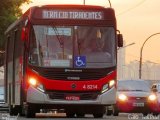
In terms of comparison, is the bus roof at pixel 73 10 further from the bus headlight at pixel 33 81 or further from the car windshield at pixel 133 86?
the car windshield at pixel 133 86

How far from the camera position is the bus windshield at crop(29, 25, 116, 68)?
896 inches

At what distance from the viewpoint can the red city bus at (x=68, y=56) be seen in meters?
22.8

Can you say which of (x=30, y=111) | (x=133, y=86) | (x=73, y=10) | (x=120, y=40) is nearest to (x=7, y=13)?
(x=133, y=86)

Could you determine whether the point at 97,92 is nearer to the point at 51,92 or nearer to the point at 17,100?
the point at 51,92

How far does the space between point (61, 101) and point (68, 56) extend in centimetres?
140

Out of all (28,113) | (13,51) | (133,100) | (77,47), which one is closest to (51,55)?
(77,47)

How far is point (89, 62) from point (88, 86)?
0.74 meters

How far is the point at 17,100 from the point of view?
25.3 meters

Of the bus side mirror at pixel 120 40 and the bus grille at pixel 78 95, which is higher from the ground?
the bus side mirror at pixel 120 40

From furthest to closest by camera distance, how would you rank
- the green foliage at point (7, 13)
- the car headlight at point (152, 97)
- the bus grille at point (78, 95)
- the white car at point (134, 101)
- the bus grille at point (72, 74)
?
1. the green foliage at point (7, 13)
2. the car headlight at point (152, 97)
3. the white car at point (134, 101)
4. the bus grille at point (78, 95)
5. the bus grille at point (72, 74)

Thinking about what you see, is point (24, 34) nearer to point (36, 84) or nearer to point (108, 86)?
point (36, 84)

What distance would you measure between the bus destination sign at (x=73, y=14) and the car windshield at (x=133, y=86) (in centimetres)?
773

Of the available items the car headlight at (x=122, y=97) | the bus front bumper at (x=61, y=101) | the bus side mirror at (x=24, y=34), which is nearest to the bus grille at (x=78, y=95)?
the bus front bumper at (x=61, y=101)

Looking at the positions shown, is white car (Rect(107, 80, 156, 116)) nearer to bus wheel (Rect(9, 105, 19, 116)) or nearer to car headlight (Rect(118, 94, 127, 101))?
car headlight (Rect(118, 94, 127, 101))
